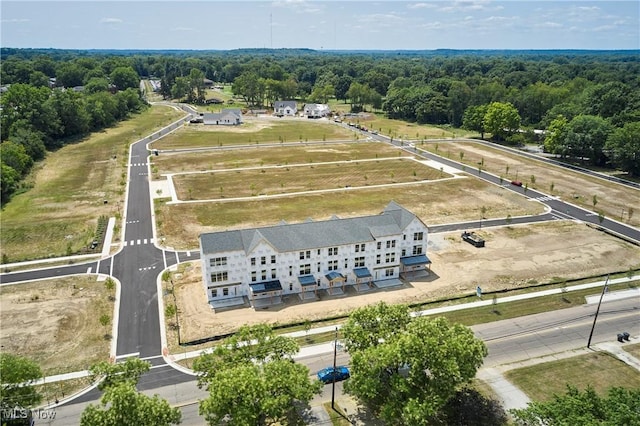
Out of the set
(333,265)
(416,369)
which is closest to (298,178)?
(333,265)

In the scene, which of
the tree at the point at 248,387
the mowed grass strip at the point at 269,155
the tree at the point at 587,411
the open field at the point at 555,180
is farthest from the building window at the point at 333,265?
the mowed grass strip at the point at 269,155

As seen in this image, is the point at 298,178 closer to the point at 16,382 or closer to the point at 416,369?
the point at 416,369

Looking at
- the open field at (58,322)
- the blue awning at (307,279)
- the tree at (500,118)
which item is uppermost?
the tree at (500,118)

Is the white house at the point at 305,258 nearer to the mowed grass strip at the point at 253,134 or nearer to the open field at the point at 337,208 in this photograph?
the open field at the point at 337,208

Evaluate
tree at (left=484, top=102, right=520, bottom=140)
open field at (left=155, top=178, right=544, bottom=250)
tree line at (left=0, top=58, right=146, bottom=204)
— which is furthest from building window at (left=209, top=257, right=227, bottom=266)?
tree at (left=484, top=102, right=520, bottom=140)

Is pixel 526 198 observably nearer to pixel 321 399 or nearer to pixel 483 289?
pixel 483 289

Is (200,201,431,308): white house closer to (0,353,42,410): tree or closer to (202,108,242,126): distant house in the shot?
(0,353,42,410): tree
